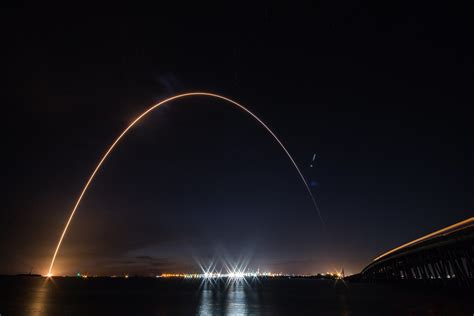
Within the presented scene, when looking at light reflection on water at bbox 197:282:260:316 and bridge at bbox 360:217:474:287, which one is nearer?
light reflection on water at bbox 197:282:260:316

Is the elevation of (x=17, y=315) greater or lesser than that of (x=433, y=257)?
lesser

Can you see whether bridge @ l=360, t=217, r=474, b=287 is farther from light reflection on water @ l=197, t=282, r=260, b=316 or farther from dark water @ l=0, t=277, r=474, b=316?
light reflection on water @ l=197, t=282, r=260, b=316

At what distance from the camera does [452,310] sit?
44406mm

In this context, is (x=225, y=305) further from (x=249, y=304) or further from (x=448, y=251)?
(x=448, y=251)

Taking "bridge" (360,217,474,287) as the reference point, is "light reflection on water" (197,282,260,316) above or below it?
below

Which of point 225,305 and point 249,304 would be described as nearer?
point 225,305

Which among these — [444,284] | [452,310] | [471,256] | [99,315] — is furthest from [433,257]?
[99,315]

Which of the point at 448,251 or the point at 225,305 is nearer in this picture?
the point at 225,305

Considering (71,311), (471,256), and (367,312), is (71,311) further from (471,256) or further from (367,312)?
(471,256)

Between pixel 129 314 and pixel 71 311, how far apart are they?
9.99 meters

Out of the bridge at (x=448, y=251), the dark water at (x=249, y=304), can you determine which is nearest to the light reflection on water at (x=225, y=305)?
the dark water at (x=249, y=304)

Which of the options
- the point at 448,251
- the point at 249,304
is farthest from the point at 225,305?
the point at 448,251

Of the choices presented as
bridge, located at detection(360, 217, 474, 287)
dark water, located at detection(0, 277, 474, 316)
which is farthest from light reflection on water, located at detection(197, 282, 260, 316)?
bridge, located at detection(360, 217, 474, 287)

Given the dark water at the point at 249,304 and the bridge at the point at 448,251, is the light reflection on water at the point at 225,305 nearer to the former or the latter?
the dark water at the point at 249,304
